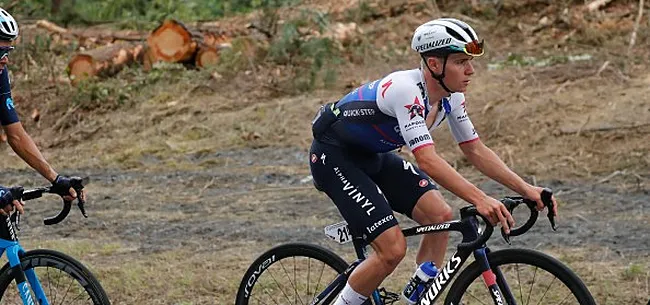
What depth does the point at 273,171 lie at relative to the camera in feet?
41.6

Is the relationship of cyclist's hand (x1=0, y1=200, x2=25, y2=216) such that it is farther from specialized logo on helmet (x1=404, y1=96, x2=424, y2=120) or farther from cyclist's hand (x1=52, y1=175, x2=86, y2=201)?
specialized logo on helmet (x1=404, y1=96, x2=424, y2=120)

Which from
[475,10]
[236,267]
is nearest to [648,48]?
[475,10]

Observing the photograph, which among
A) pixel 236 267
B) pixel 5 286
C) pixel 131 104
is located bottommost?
pixel 236 267

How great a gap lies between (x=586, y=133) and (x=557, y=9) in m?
5.11

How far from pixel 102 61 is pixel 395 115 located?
12.1 meters

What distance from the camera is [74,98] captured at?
15.7 metres

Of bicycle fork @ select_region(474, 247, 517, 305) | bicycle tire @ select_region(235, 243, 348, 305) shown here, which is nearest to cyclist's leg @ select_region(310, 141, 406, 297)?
bicycle tire @ select_region(235, 243, 348, 305)

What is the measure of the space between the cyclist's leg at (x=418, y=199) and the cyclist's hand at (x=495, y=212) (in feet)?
1.82

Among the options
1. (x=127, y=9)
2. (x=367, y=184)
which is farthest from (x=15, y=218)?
(x=127, y=9)

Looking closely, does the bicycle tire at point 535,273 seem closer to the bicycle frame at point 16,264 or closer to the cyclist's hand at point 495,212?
the cyclist's hand at point 495,212

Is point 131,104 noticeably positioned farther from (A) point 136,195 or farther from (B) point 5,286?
(B) point 5,286

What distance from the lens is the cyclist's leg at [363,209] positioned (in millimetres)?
5148

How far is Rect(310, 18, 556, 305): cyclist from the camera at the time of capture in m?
4.93

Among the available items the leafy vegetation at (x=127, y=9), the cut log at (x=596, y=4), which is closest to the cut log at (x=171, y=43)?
the leafy vegetation at (x=127, y=9)
